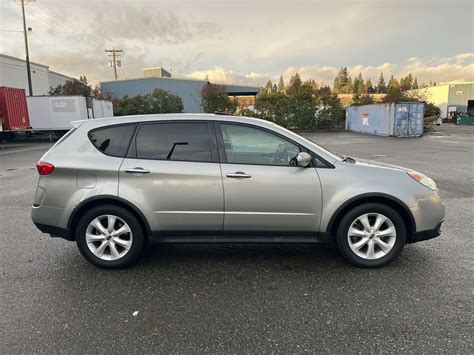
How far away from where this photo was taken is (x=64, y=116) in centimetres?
2403

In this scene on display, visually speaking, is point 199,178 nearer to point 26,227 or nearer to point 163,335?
point 163,335

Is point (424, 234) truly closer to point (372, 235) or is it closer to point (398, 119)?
point (372, 235)

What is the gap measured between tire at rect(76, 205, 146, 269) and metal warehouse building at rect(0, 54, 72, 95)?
4822 centimetres

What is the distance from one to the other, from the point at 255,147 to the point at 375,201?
1.41 m

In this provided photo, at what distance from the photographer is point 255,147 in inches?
149

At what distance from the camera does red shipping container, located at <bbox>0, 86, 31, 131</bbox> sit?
68.8 ft

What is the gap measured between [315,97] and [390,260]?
107 ft

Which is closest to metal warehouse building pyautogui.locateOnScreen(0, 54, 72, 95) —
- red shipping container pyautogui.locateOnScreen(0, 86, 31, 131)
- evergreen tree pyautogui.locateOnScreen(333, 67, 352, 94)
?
red shipping container pyautogui.locateOnScreen(0, 86, 31, 131)

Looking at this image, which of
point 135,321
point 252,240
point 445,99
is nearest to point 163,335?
point 135,321

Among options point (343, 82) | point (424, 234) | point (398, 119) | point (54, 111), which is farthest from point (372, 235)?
point (343, 82)

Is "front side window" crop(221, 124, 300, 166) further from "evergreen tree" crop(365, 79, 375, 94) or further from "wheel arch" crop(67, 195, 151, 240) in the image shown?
"evergreen tree" crop(365, 79, 375, 94)

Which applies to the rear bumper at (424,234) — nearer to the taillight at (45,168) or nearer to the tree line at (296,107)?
the taillight at (45,168)

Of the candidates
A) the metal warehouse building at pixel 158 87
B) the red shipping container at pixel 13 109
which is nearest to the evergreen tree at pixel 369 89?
the metal warehouse building at pixel 158 87

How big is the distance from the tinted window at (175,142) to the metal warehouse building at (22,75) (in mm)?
48300
